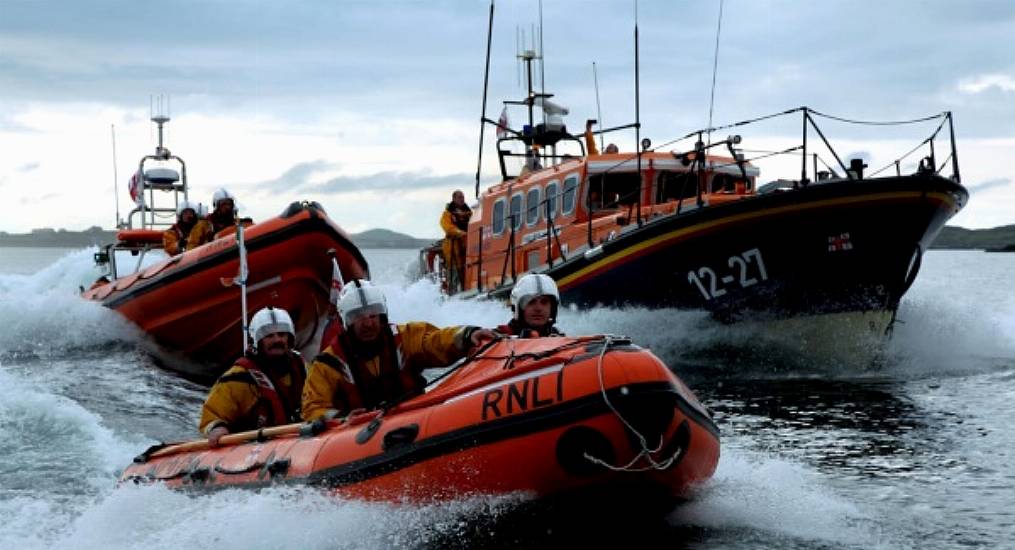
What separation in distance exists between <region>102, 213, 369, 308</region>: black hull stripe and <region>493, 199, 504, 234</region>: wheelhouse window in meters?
2.29

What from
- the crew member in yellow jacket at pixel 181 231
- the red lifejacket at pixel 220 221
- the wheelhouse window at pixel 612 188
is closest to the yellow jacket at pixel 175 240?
the crew member in yellow jacket at pixel 181 231

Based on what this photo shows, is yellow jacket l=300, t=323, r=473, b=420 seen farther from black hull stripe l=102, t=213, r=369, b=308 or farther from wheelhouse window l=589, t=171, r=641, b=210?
wheelhouse window l=589, t=171, r=641, b=210

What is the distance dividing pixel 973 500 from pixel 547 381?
280 cm

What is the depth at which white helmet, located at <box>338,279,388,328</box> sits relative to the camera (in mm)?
6020

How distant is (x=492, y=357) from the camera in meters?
5.54

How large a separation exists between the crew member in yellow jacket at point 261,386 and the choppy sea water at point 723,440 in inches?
23.2

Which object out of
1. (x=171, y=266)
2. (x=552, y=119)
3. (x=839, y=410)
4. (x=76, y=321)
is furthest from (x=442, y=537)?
(x=552, y=119)

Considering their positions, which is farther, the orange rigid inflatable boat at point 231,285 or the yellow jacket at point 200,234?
the yellow jacket at point 200,234

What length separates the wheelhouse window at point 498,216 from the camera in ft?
46.2

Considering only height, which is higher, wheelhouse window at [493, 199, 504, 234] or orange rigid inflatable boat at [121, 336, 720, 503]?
wheelhouse window at [493, 199, 504, 234]

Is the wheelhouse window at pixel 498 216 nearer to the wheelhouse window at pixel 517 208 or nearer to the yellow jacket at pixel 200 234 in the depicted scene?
the wheelhouse window at pixel 517 208

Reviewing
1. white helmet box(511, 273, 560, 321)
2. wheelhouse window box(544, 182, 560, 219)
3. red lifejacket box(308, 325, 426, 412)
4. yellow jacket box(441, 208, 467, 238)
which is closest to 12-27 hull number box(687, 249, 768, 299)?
wheelhouse window box(544, 182, 560, 219)

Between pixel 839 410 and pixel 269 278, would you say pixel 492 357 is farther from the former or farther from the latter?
pixel 269 278

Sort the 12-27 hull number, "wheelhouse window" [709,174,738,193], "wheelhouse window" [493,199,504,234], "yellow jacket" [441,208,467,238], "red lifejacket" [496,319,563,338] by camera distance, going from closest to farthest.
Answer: "red lifejacket" [496,319,563,338] → the 12-27 hull number → "wheelhouse window" [709,174,738,193] → "wheelhouse window" [493,199,504,234] → "yellow jacket" [441,208,467,238]
